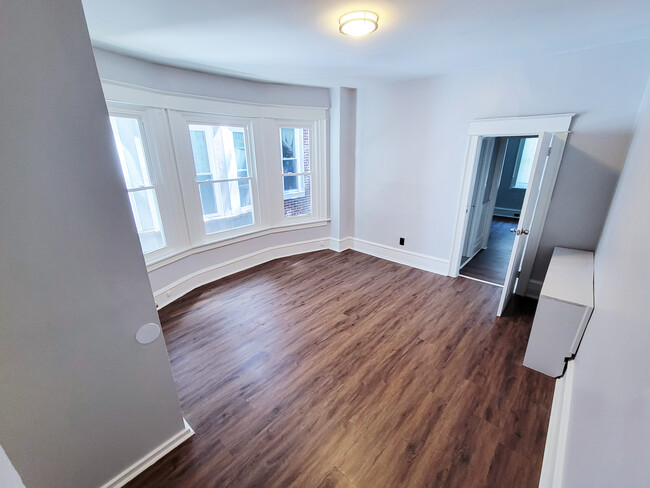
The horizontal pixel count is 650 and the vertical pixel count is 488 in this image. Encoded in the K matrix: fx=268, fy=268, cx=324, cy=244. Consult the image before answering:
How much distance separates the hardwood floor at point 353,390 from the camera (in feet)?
4.86

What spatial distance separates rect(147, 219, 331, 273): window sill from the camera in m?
2.93

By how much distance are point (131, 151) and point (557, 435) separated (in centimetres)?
401

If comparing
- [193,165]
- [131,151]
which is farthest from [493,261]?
[131,151]

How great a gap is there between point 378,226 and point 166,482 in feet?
12.1

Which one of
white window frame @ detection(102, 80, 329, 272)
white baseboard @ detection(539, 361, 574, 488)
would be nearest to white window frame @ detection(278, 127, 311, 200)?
white window frame @ detection(102, 80, 329, 272)

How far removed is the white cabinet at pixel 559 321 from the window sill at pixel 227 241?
3125 mm

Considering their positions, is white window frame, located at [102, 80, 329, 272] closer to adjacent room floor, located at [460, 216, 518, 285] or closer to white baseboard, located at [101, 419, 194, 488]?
white baseboard, located at [101, 419, 194, 488]

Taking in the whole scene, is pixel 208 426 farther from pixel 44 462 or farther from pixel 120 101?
pixel 120 101

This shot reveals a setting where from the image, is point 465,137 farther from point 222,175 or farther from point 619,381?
point 222,175

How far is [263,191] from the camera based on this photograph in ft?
12.8

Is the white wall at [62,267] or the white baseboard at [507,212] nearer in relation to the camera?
the white wall at [62,267]

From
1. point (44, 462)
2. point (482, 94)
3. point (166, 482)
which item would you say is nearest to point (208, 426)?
point (166, 482)

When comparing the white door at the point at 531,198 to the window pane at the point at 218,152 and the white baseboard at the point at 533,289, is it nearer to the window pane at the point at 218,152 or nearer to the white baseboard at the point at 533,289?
the white baseboard at the point at 533,289

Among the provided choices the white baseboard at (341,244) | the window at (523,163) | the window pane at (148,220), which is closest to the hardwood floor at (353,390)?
the window pane at (148,220)
